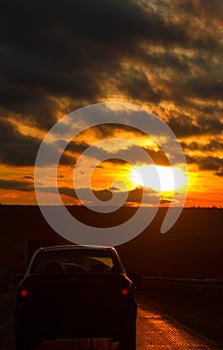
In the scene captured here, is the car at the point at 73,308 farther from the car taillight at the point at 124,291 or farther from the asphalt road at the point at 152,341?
the asphalt road at the point at 152,341

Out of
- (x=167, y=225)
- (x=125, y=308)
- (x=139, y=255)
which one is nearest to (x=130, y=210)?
(x=167, y=225)

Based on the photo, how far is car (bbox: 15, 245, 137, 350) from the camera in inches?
451

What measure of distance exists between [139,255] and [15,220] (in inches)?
2476

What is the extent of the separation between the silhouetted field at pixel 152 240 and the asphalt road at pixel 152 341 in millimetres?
31218

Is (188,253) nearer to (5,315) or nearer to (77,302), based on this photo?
(5,315)

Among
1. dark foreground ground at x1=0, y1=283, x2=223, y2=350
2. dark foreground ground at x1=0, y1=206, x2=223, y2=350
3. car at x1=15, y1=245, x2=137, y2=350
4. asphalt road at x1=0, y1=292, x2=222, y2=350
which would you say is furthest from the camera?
dark foreground ground at x1=0, y1=206, x2=223, y2=350

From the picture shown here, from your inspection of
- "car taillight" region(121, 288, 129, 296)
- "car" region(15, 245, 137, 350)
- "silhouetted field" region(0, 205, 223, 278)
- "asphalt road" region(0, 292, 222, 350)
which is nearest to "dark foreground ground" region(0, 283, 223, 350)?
"asphalt road" region(0, 292, 222, 350)

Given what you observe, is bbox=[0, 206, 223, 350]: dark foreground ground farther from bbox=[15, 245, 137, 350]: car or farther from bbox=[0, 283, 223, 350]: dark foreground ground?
bbox=[15, 245, 137, 350]: car

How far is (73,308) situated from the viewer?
11.5 metres

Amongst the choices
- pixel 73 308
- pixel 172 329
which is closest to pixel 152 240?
pixel 172 329

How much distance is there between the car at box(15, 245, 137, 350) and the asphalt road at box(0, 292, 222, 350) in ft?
5.36

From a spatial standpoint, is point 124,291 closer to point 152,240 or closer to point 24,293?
point 24,293

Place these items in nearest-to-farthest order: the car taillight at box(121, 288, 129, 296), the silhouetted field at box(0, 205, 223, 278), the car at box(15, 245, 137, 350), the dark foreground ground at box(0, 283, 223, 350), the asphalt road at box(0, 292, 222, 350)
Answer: the car at box(15, 245, 137, 350), the car taillight at box(121, 288, 129, 296), the asphalt road at box(0, 292, 222, 350), the dark foreground ground at box(0, 283, 223, 350), the silhouetted field at box(0, 205, 223, 278)

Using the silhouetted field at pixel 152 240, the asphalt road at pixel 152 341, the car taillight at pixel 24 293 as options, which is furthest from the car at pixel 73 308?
the silhouetted field at pixel 152 240
